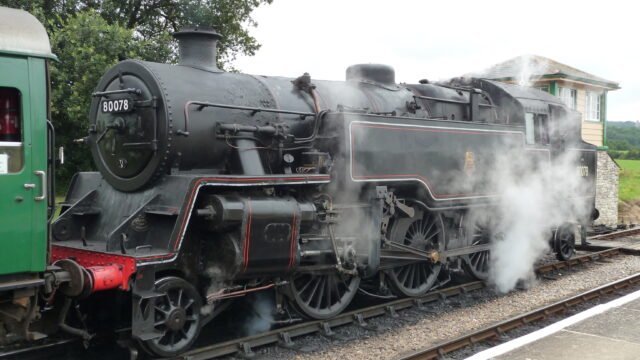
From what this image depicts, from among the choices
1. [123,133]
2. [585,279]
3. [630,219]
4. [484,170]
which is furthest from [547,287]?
[630,219]

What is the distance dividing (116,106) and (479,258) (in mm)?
5877

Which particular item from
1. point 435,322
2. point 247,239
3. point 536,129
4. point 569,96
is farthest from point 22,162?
point 569,96

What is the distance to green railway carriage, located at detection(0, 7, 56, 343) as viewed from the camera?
13.7 feet

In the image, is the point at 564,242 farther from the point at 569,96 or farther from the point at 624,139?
the point at 624,139

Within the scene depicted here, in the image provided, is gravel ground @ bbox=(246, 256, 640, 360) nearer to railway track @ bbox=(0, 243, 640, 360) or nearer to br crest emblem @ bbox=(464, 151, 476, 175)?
railway track @ bbox=(0, 243, 640, 360)

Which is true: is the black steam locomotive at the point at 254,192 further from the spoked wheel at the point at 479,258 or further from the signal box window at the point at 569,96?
the signal box window at the point at 569,96

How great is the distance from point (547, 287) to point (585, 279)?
104 centimetres

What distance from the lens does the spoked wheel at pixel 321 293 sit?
6543 millimetres

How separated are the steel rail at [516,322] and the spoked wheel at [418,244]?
56.2 inches

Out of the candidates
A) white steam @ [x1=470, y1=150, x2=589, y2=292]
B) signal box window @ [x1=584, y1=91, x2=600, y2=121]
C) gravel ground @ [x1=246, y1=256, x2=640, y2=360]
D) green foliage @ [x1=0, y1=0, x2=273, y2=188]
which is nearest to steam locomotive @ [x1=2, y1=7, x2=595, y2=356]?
gravel ground @ [x1=246, y1=256, x2=640, y2=360]

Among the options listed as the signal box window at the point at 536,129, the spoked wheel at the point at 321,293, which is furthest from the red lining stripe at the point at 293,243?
the signal box window at the point at 536,129

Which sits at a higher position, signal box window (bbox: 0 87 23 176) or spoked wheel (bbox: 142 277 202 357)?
signal box window (bbox: 0 87 23 176)

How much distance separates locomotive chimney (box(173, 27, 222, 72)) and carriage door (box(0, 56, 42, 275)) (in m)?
2.31

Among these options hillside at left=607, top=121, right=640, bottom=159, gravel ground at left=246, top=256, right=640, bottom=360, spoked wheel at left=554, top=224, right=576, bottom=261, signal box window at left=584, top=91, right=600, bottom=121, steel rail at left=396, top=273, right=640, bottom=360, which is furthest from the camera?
hillside at left=607, top=121, right=640, bottom=159
